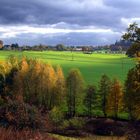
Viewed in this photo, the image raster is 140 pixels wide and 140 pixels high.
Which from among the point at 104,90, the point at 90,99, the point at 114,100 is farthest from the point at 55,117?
the point at 104,90

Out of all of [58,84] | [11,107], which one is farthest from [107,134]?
[58,84]

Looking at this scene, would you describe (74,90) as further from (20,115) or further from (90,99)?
(20,115)

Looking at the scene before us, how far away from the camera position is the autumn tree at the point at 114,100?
278 feet

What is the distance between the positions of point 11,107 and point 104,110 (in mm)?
42596

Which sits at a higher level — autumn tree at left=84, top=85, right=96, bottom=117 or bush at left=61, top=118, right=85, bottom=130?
autumn tree at left=84, top=85, right=96, bottom=117

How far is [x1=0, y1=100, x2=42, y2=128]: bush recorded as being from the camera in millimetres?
45500

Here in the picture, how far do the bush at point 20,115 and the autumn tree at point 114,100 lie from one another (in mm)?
37161

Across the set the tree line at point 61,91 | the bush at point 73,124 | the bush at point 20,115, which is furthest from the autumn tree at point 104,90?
the bush at point 20,115

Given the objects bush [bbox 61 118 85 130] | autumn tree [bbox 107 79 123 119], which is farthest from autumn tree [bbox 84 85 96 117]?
bush [bbox 61 118 85 130]

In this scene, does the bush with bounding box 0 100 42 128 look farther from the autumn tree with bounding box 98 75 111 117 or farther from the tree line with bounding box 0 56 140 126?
the autumn tree with bounding box 98 75 111 117

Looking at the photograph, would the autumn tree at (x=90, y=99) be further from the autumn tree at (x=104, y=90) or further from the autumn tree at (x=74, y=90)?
the autumn tree at (x=74, y=90)

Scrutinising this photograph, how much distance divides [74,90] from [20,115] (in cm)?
4666

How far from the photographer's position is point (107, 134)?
66.4 metres

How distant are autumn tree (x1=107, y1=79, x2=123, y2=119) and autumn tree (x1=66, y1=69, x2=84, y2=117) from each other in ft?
27.6
